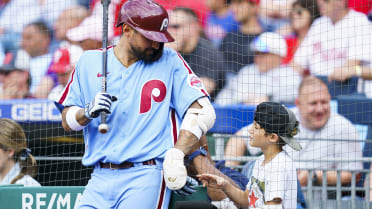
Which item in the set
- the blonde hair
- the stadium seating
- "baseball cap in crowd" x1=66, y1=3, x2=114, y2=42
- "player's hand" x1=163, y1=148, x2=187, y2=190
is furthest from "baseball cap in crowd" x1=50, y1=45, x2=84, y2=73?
"player's hand" x1=163, y1=148, x2=187, y2=190

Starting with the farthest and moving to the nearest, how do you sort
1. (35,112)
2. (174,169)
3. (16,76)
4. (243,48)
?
(16,76)
(243,48)
(35,112)
(174,169)

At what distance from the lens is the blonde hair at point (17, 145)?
517 cm

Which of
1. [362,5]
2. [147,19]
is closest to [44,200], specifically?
[147,19]

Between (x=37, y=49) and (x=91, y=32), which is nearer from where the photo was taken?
(x=91, y=32)

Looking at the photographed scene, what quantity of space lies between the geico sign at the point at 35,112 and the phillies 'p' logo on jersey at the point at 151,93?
2511mm

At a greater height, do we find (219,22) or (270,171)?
(219,22)

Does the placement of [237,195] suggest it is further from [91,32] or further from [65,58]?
[65,58]

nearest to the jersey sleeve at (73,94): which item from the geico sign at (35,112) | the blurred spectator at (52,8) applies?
the geico sign at (35,112)

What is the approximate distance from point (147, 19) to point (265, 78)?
135 inches

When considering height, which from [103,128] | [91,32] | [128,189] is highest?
[91,32]

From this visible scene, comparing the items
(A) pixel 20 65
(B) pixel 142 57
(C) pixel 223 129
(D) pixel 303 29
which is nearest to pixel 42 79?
(A) pixel 20 65

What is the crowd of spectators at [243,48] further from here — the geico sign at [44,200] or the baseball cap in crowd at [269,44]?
the geico sign at [44,200]

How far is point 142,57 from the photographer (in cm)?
368

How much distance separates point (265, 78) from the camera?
6.80 metres
